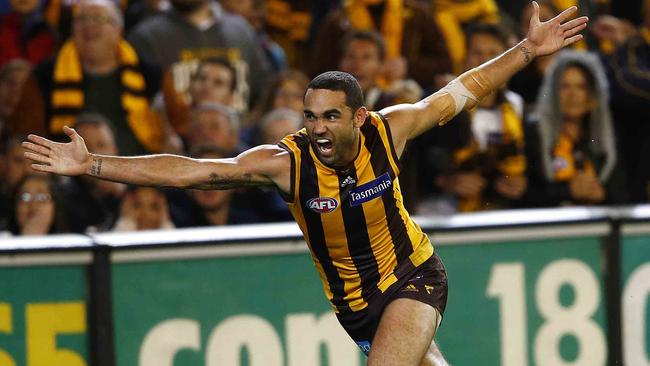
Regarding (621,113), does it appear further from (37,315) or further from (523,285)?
(37,315)

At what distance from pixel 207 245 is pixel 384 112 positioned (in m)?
1.44

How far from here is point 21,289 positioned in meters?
7.25

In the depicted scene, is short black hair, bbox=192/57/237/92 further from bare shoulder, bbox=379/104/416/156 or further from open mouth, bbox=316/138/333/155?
open mouth, bbox=316/138/333/155

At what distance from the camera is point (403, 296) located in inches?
256

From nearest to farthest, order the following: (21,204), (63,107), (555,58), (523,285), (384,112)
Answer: (384,112) → (523,285) → (21,204) → (63,107) → (555,58)

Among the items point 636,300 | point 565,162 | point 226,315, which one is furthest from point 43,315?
point 565,162

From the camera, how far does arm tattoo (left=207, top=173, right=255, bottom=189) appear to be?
6191 millimetres

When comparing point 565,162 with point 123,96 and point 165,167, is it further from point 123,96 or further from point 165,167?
point 165,167

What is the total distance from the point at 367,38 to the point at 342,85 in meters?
3.88

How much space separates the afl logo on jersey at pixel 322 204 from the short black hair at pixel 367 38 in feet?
12.6

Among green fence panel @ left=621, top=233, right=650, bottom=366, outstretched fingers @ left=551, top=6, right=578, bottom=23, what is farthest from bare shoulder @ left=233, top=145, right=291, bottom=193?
green fence panel @ left=621, top=233, right=650, bottom=366

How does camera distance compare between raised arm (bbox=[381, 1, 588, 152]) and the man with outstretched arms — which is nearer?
the man with outstretched arms

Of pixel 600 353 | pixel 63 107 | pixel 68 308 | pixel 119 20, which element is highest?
pixel 119 20

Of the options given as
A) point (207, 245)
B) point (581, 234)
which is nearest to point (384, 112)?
point (207, 245)
